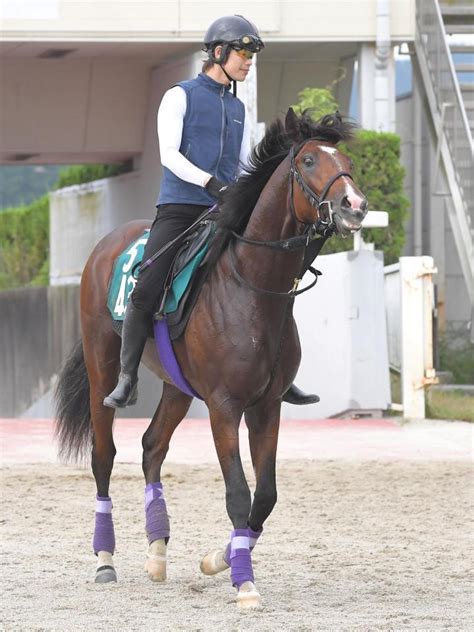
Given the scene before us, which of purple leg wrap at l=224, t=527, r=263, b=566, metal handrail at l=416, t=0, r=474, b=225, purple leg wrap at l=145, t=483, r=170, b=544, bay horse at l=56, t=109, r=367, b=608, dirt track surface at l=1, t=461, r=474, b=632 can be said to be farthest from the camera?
metal handrail at l=416, t=0, r=474, b=225

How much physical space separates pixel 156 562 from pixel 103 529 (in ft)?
1.36

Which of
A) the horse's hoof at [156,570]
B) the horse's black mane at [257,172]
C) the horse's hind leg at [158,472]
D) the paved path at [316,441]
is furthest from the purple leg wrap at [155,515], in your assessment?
the paved path at [316,441]

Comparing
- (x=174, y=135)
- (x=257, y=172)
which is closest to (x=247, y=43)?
(x=174, y=135)

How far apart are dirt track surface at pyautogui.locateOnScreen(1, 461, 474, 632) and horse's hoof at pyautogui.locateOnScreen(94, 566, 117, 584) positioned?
10 centimetres

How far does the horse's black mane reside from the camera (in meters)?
6.46

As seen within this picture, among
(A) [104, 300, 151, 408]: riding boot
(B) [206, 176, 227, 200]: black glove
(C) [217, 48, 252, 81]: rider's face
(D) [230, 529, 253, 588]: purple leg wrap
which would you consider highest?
(C) [217, 48, 252, 81]: rider's face

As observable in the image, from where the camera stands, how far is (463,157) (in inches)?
688

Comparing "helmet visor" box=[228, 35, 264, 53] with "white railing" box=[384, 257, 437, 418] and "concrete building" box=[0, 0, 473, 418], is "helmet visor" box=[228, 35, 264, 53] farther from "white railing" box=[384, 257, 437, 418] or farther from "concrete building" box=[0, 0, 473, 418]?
"concrete building" box=[0, 0, 473, 418]

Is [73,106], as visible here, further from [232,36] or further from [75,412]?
[232,36]

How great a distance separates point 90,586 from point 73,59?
14.7 meters

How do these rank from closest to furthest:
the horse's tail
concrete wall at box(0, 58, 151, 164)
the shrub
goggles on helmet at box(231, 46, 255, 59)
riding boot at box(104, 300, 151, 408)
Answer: goggles on helmet at box(231, 46, 255, 59) < riding boot at box(104, 300, 151, 408) < the horse's tail < concrete wall at box(0, 58, 151, 164) < the shrub

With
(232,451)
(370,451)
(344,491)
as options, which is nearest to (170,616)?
(232,451)

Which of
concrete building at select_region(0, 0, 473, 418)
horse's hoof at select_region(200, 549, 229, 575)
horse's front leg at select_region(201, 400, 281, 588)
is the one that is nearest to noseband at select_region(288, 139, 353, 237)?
horse's front leg at select_region(201, 400, 281, 588)

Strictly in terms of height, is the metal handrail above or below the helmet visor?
above
